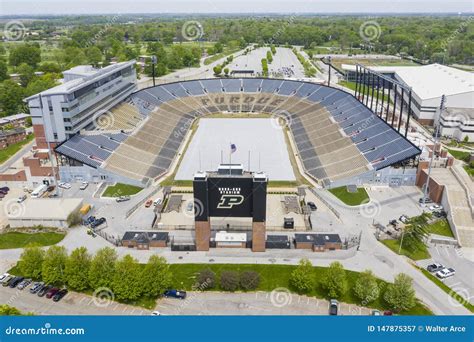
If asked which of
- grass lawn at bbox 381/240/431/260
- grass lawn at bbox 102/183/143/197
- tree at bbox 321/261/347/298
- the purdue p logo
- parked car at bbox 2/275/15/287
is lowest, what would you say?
grass lawn at bbox 381/240/431/260

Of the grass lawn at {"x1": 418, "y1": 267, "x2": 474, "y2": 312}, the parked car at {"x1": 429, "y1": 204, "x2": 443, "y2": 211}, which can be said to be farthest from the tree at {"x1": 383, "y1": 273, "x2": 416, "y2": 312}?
the parked car at {"x1": 429, "y1": 204, "x2": 443, "y2": 211}

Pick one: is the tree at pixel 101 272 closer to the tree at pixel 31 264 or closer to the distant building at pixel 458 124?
the tree at pixel 31 264

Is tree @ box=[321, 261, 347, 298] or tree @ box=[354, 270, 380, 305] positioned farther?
tree @ box=[321, 261, 347, 298]

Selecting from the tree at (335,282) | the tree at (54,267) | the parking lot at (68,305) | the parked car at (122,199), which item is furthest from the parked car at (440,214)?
the tree at (54,267)

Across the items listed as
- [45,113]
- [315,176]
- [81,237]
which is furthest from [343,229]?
[45,113]

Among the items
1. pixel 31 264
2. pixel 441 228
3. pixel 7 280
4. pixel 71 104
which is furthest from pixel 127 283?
pixel 441 228

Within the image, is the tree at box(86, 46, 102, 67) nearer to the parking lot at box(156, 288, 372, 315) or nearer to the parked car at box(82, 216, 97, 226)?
the parked car at box(82, 216, 97, 226)
